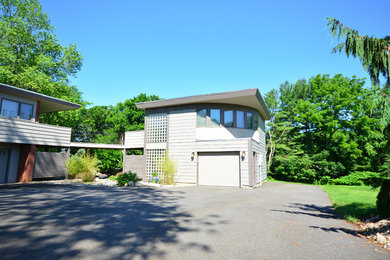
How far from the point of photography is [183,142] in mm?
14609

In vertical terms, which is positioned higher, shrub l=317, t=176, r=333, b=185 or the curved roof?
the curved roof

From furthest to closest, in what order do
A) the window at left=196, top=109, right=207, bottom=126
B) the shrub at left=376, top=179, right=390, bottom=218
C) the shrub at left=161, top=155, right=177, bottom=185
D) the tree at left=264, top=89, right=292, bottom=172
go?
the tree at left=264, top=89, right=292, bottom=172
the window at left=196, top=109, right=207, bottom=126
the shrub at left=161, top=155, right=177, bottom=185
the shrub at left=376, top=179, right=390, bottom=218

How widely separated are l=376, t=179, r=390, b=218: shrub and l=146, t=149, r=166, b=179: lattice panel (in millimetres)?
11888

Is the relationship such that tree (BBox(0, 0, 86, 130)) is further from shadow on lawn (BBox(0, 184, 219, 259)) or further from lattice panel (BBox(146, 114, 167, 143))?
shadow on lawn (BBox(0, 184, 219, 259))

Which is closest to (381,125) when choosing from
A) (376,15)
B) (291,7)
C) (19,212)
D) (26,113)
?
(376,15)

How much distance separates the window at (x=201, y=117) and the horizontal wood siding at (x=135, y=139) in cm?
468

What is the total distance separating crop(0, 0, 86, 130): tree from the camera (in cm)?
1944

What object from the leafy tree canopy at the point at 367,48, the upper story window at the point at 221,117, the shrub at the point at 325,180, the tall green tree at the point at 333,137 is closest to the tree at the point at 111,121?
the upper story window at the point at 221,117

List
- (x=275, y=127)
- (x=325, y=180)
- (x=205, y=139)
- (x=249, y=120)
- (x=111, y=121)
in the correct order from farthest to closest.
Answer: (x=111, y=121) < (x=275, y=127) < (x=325, y=180) < (x=249, y=120) < (x=205, y=139)

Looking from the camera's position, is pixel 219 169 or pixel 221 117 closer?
pixel 219 169

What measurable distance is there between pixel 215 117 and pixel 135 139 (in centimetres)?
657

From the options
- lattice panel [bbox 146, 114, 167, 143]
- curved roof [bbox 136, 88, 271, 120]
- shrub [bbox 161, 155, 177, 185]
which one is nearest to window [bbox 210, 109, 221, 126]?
curved roof [bbox 136, 88, 271, 120]

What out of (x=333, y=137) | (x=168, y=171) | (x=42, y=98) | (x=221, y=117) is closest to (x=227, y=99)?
(x=221, y=117)

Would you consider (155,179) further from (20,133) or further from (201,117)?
(20,133)
